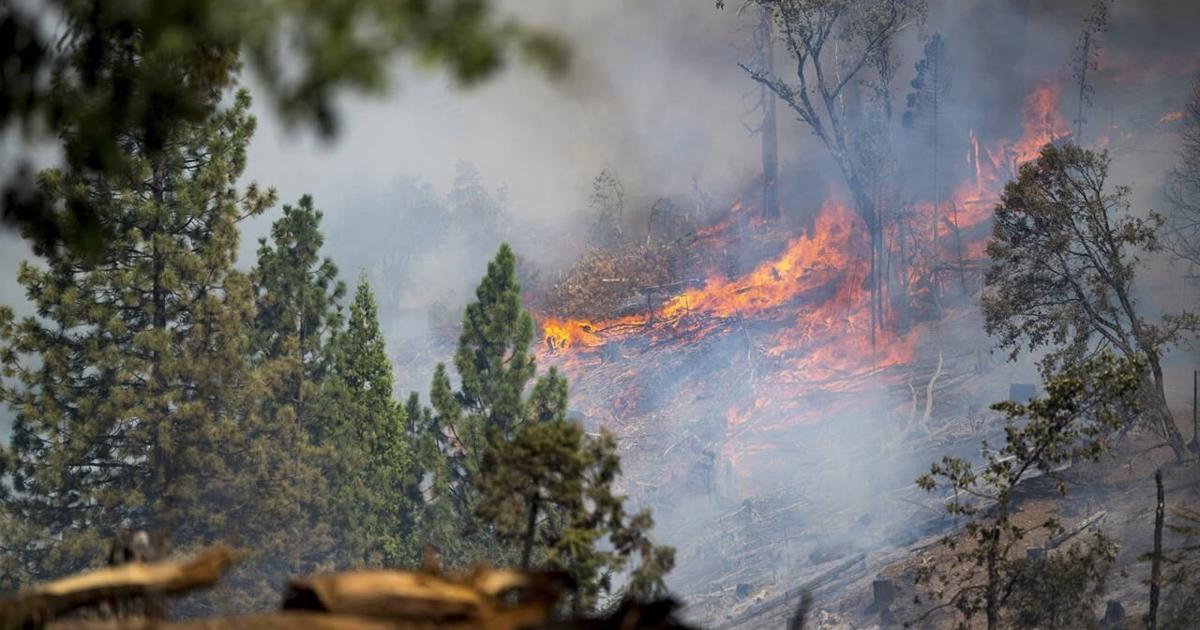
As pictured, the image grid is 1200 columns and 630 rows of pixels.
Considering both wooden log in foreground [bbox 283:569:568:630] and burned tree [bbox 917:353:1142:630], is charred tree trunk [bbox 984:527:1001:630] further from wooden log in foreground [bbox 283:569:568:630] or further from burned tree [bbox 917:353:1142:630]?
wooden log in foreground [bbox 283:569:568:630]

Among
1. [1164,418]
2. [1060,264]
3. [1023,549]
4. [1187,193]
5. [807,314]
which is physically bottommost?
[1023,549]

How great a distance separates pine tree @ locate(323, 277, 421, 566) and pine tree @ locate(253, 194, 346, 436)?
816mm

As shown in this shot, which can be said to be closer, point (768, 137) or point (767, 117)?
point (768, 137)

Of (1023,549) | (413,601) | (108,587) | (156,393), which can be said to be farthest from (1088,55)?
(108,587)

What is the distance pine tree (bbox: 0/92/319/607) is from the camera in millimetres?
43188

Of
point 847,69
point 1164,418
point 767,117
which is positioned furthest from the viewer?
point 767,117

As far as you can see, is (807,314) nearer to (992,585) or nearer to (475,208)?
(475,208)

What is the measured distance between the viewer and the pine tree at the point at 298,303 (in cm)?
4884

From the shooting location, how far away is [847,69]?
81.0m

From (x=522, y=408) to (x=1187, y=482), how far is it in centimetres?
2083

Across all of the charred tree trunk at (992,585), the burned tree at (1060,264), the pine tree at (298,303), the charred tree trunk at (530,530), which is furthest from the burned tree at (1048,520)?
the pine tree at (298,303)

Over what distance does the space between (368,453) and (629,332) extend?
1163 inches

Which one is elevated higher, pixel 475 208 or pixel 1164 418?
pixel 475 208

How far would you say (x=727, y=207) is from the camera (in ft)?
270
